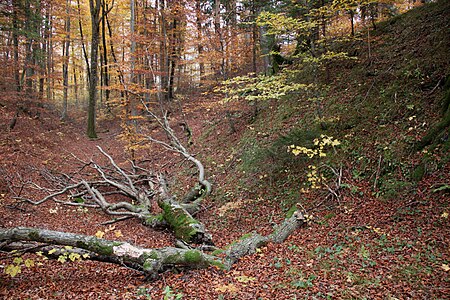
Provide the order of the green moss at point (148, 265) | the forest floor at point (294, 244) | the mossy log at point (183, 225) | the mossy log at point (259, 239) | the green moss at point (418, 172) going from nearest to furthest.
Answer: the forest floor at point (294, 244), the green moss at point (148, 265), the mossy log at point (259, 239), the green moss at point (418, 172), the mossy log at point (183, 225)

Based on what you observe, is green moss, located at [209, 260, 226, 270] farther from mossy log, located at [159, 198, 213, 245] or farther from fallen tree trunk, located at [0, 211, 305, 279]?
mossy log, located at [159, 198, 213, 245]

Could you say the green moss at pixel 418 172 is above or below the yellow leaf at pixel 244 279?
above

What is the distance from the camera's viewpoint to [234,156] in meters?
12.1

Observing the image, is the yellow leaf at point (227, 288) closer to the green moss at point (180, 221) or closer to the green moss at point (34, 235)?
the green moss at point (180, 221)

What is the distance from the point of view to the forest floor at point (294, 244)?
4.63 m

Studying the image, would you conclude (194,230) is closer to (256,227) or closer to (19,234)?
(256,227)

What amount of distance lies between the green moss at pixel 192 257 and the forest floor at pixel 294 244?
0.25m

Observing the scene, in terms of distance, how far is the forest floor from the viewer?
463 centimetres

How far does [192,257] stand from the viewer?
5.56 m

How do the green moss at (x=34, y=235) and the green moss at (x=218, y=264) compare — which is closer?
the green moss at (x=34, y=235)

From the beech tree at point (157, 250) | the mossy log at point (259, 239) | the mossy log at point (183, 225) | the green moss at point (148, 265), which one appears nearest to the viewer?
the green moss at point (148, 265)

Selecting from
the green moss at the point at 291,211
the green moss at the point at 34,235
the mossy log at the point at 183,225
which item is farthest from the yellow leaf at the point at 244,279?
the green moss at the point at 34,235

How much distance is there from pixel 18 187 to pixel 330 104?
11808mm

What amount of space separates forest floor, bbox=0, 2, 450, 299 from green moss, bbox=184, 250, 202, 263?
25 cm
